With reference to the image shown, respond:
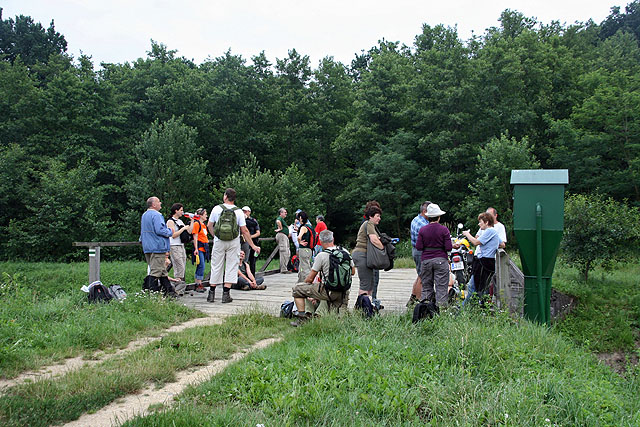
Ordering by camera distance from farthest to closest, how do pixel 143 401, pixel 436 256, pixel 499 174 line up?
pixel 499 174 < pixel 436 256 < pixel 143 401

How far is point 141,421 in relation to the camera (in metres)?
3.28

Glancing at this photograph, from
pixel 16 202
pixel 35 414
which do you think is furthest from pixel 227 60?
pixel 35 414

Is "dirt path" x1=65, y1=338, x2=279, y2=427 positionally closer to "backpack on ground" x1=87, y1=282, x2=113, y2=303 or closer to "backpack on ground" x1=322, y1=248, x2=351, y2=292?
"backpack on ground" x1=322, y1=248, x2=351, y2=292

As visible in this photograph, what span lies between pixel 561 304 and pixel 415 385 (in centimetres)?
794

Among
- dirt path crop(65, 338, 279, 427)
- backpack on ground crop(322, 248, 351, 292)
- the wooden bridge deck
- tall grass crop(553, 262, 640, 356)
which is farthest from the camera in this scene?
tall grass crop(553, 262, 640, 356)

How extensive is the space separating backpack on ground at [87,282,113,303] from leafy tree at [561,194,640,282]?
10273 mm

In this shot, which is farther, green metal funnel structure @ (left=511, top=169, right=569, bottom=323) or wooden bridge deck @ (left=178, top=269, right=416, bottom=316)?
wooden bridge deck @ (left=178, top=269, right=416, bottom=316)

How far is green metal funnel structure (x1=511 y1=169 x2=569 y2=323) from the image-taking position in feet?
20.8

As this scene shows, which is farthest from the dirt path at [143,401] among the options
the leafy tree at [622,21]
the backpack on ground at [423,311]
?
the leafy tree at [622,21]

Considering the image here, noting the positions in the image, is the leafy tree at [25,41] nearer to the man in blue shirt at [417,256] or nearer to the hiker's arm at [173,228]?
the hiker's arm at [173,228]

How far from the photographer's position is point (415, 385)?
414 centimetres

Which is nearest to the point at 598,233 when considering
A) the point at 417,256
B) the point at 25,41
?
the point at 417,256

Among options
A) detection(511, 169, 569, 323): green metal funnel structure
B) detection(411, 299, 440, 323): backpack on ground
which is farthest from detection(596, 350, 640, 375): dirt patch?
detection(411, 299, 440, 323): backpack on ground

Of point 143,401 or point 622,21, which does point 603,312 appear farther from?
point 622,21
